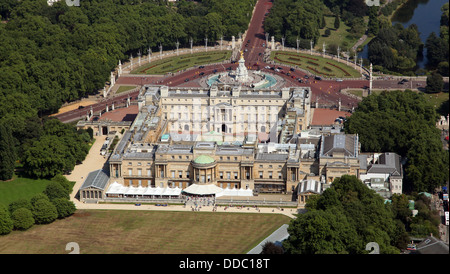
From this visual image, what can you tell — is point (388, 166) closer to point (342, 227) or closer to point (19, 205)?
point (342, 227)

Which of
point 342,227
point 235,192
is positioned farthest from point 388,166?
point 342,227

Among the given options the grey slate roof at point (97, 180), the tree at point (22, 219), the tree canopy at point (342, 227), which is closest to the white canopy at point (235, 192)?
the tree canopy at point (342, 227)

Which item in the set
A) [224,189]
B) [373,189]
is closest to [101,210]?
[224,189]

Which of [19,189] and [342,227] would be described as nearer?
[342,227]

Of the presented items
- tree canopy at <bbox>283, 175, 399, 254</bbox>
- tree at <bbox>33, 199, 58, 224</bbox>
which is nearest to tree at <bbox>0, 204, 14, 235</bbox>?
tree at <bbox>33, 199, 58, 224</bbox>

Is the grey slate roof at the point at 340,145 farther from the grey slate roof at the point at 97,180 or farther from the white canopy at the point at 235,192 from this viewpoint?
the grey slate roof at the point at 97,180
